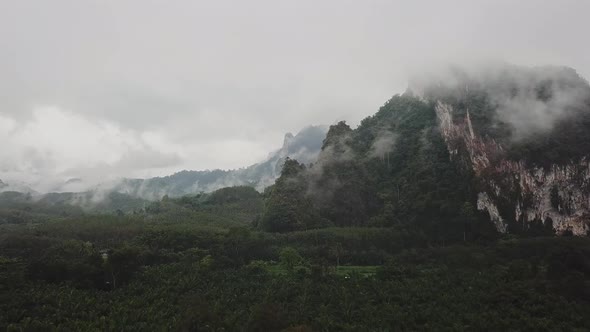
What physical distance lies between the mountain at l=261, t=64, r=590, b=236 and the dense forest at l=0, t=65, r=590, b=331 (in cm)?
37

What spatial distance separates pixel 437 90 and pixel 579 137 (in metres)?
30.3

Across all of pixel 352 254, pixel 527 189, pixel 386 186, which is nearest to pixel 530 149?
pixel 527 189

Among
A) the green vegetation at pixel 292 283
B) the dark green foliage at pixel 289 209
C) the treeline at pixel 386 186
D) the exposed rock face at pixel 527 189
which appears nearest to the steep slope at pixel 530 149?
Result: the exposed rock face at pixel 527 189

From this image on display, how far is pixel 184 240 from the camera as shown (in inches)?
2884

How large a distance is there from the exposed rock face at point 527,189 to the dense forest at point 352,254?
2.32ft

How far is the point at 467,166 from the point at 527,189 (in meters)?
11.2

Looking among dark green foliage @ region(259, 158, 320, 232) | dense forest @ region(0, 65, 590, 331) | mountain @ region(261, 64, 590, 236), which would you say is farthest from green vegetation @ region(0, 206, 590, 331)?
mountain @ region(261, 64, 590, 236)

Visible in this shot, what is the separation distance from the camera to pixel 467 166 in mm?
81250

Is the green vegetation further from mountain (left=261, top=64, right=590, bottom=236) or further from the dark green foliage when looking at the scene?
mountain (left=261, top=64, right=590, bottom=236)

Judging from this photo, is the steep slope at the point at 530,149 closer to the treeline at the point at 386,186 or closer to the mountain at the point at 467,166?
the mountain at the point at 467,166

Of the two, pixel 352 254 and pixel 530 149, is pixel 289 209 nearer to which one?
pixel 352 254

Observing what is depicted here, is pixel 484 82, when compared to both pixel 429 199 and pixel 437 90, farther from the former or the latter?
pixel 429 199

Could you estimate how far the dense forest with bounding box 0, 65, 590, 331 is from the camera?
40.4 metres

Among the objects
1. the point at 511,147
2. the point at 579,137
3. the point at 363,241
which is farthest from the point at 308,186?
the point at 579,137
